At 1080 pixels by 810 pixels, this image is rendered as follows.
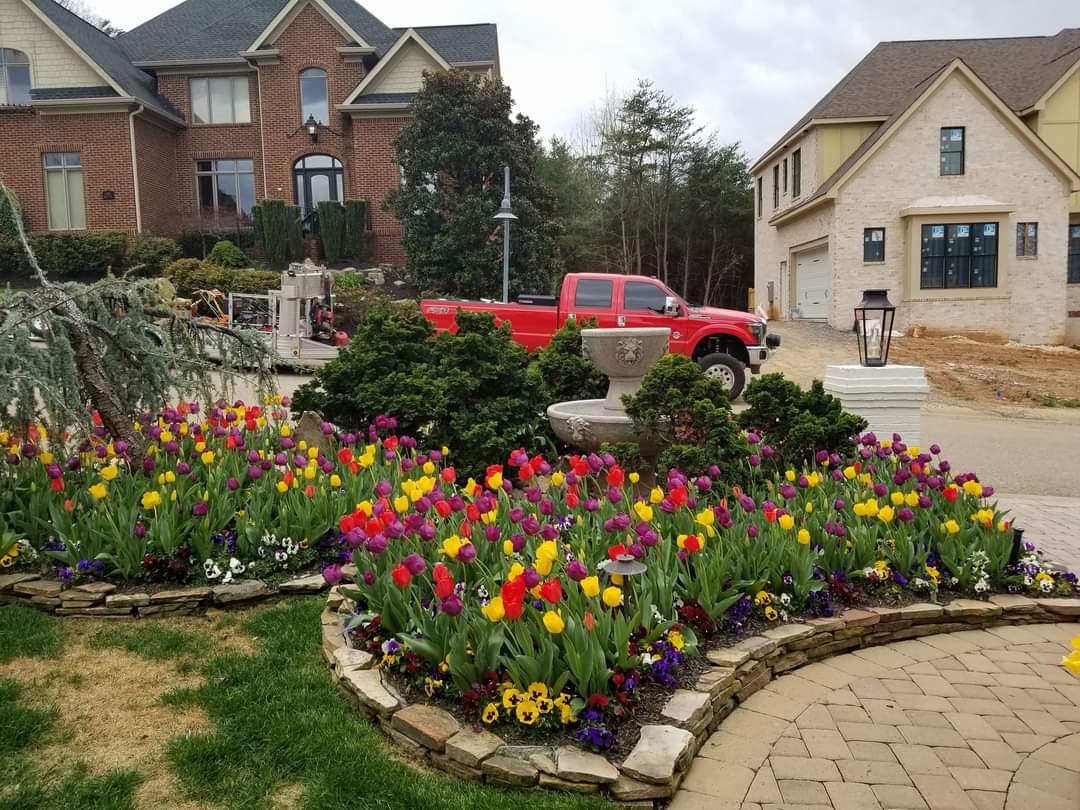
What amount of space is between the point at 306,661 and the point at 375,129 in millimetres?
24808

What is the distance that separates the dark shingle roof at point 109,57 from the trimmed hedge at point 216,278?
22.7 feet

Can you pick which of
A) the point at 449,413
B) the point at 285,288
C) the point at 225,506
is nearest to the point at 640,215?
the point at 285,288

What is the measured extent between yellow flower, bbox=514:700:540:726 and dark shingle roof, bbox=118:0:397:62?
91.2 ft

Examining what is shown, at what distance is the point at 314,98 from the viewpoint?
87.8 ft

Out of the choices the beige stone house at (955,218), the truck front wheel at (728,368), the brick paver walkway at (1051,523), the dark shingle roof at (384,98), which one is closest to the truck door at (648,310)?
the truck front wheel at (728,368)

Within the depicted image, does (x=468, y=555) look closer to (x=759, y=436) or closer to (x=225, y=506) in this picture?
(x=225, y=506)

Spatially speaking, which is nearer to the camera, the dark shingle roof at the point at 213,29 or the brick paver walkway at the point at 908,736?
the brick paver walkway at the point at 908,736

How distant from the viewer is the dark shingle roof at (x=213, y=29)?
27.5 m

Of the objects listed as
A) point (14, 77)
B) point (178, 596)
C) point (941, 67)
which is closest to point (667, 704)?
point (178, 596)

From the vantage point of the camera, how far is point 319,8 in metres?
26.2

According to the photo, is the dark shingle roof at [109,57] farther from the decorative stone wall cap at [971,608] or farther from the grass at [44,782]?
the decorative stone wall cap at [971,608]

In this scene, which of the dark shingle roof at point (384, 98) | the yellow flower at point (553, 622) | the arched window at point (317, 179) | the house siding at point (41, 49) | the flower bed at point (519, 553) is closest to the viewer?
the yellow flower at point (553, 622)

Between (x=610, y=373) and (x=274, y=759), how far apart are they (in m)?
Answer: 4.72

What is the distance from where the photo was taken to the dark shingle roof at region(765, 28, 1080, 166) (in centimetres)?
2598
